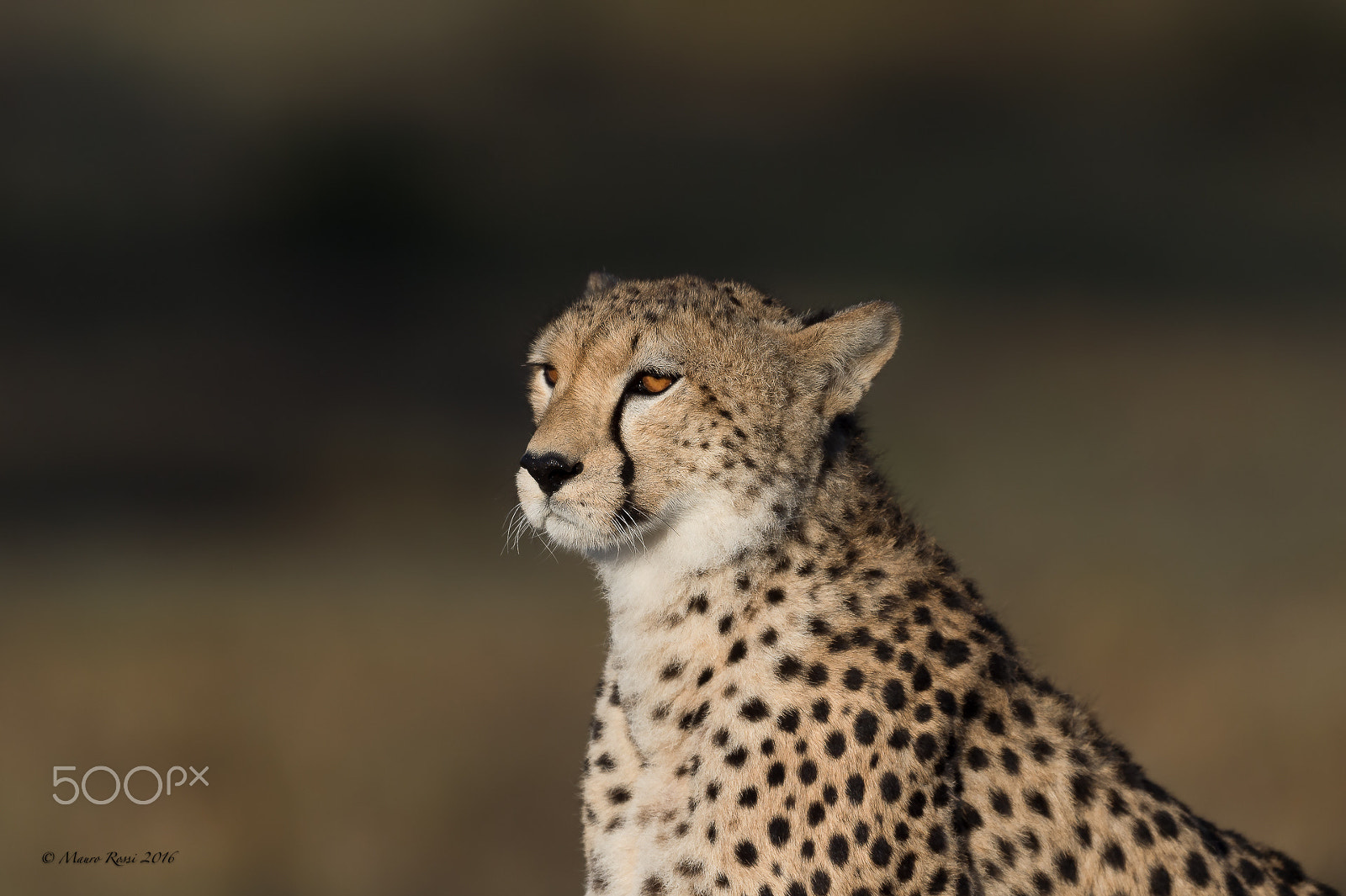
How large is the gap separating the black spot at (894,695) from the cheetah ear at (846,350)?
47cm

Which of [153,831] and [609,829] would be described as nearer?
[609,829]

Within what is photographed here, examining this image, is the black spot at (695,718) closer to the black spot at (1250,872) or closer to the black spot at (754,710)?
the black spot at (754,710)

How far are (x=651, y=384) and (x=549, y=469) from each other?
23 cm

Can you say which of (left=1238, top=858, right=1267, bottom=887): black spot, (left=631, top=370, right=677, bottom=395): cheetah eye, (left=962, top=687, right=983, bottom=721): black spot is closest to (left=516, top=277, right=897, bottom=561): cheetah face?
(left=631, top=370, right=677, bottom=395): cheetah eye

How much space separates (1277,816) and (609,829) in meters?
3.99

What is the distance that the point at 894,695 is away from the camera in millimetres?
2109

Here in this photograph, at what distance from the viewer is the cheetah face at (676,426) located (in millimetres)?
2150

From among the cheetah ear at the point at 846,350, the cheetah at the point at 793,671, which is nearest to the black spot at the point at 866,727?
the cheetah at the point at 793,671

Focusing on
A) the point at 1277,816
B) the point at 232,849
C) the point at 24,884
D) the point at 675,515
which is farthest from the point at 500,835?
the point at 675,515

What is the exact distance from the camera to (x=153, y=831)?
15.6ft

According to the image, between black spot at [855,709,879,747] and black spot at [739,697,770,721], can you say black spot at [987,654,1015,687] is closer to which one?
black spot at [855,709,879,747]

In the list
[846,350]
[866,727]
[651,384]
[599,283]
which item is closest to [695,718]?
[866,727]

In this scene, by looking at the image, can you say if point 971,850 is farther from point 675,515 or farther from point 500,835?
point 500,835

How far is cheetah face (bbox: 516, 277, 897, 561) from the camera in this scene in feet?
7.06
